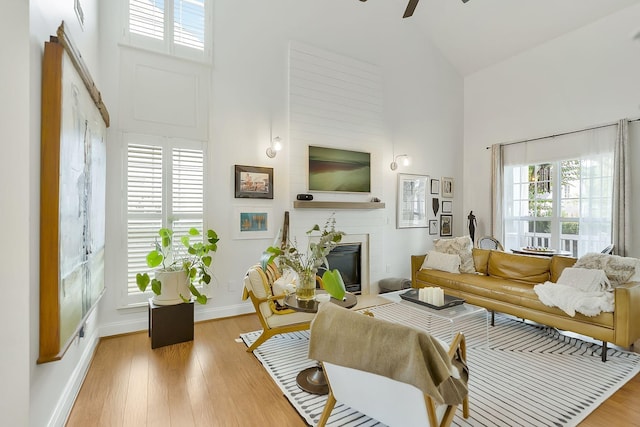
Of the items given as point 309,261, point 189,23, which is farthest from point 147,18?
point 309,261

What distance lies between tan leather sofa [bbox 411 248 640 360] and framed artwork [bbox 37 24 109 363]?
13.8 ft

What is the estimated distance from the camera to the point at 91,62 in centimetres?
305

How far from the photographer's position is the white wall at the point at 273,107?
369 cm

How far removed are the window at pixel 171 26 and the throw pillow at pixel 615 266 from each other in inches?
203

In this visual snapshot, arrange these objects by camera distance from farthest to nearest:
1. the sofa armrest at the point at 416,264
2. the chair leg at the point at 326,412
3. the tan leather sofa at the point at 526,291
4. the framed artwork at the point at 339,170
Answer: the sofa armrest at the point at 416,264, the framed artwork at the point at 339,170, the tan leather sofa at the point at 526,291, the chair leg at the point at 326,412

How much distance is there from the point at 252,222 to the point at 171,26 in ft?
8.56

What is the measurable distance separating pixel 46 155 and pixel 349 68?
4.53 m

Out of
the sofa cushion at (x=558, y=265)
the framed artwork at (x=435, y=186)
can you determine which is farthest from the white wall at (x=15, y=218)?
the framed artwork at (x=435, y=186)

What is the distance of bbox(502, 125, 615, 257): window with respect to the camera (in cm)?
468

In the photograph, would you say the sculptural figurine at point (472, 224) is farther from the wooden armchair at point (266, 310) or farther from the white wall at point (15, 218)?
the white wall at point (15, 218)

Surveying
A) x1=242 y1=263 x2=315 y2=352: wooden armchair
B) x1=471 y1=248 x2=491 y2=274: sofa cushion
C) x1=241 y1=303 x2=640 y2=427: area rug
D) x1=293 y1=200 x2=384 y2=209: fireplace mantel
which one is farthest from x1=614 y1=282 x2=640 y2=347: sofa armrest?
x1=293 y1=200 x2=384 y2=209: fireplace mantel

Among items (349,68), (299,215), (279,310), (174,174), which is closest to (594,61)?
(349,68)

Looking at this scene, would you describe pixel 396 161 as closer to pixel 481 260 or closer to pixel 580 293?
pixel 481 260

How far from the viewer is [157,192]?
3.79m
